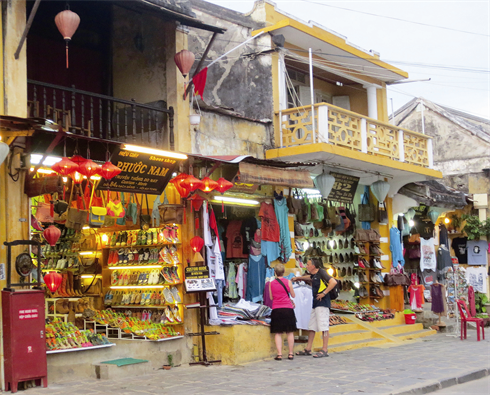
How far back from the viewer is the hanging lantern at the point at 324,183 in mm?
15055

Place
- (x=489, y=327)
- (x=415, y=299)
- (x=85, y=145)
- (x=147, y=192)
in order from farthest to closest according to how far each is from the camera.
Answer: (x=489, y=327)
(x=415, y=299)
(x=147, y=192)
(x=85, y=145)

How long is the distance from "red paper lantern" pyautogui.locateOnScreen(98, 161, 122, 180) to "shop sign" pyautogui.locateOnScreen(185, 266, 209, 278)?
105 inches

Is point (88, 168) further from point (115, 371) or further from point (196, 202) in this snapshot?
point (115, 371)

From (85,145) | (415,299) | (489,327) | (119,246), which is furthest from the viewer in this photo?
(489,327)

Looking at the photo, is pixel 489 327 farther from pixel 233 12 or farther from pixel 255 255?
pixel 233 12

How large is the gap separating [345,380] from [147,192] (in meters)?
4.65

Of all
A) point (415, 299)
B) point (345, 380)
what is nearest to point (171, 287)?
point (345, 380)

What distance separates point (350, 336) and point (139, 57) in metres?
7.71

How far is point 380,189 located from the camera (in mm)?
17125

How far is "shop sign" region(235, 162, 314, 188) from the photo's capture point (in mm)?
11547

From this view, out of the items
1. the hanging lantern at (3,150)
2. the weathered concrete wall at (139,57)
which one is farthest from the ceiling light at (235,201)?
the hanging lantern at (3,150)

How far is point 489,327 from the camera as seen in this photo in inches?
749

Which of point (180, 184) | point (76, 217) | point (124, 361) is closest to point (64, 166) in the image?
point (76, 217)

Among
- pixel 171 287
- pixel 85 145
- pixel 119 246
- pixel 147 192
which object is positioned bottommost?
pixel 171 287
